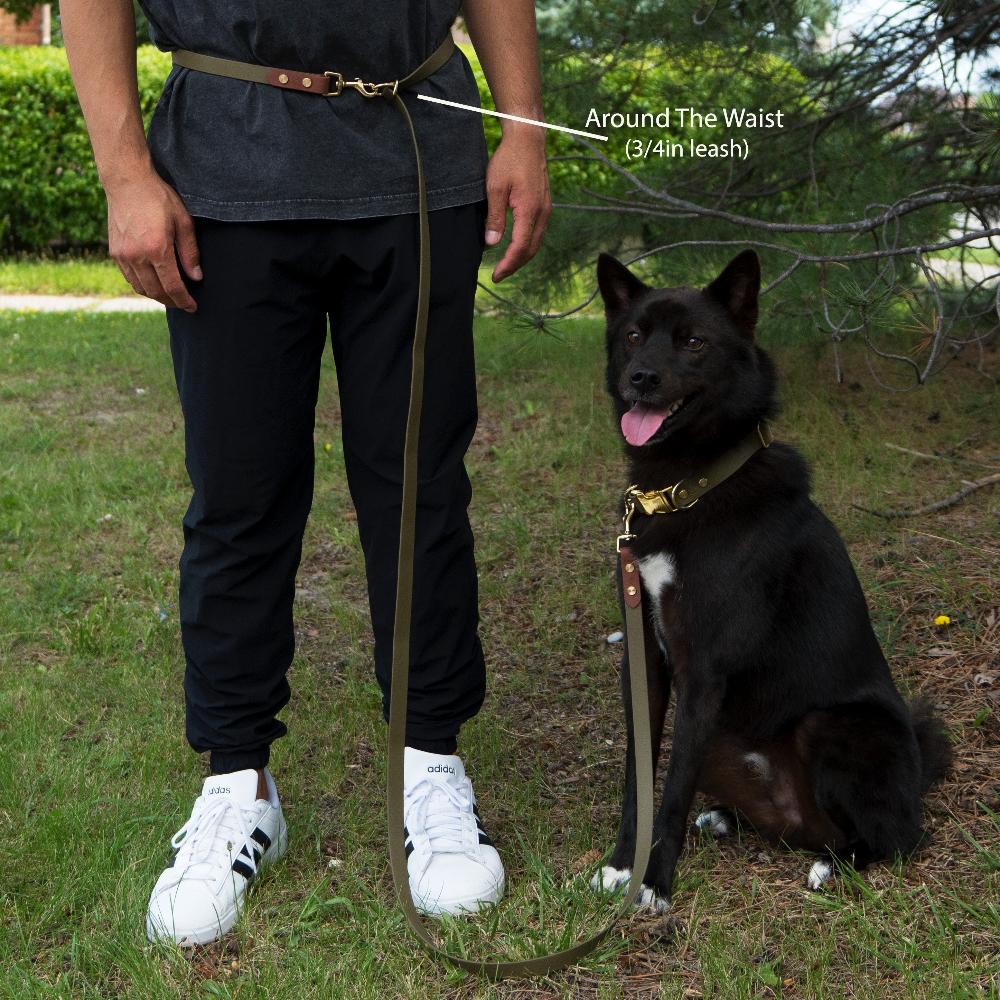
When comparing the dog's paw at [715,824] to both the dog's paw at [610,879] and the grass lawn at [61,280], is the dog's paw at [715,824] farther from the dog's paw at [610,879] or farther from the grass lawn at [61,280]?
the grass lawn at [61,280]

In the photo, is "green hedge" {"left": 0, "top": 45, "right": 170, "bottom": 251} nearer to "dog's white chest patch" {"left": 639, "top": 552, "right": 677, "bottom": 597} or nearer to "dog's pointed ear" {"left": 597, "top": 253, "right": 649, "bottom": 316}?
"dog's pointed ear" {"left": 597, "top": 253, "right": 649, "bottom": 316}

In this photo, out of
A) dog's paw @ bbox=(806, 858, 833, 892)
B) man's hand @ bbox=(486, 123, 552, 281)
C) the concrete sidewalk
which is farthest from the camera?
the concrete sidewalk

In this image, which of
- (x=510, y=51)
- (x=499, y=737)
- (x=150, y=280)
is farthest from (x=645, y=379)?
(x=499, y=737)

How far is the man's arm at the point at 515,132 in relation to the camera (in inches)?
86.1

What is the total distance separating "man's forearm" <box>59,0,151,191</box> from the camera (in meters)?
1.99

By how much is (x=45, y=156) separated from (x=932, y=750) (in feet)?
34.8

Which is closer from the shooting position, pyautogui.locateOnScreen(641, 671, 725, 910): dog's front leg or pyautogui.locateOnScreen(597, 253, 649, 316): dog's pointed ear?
pyautogui.locateOnScreen(641, 671, 725, 910): dog's front leg

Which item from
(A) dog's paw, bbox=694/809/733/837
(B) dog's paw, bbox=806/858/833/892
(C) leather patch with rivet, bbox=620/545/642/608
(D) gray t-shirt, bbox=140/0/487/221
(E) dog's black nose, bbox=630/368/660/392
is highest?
(D) gray t-shirt, bbox=140/0/487/221

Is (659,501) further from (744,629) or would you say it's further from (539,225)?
(539,225)

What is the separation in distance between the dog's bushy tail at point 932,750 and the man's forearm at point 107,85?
6.25 ft

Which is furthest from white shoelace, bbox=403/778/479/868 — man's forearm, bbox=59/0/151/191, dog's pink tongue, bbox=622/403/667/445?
man's forearm, bbox=59/0/151/191

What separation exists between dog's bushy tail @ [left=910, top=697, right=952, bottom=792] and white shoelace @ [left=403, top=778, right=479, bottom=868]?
3.15 feet

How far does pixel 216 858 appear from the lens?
2225 mm

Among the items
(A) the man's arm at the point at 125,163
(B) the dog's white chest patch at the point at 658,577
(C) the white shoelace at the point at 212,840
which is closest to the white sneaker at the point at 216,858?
(C) the white shoelace at the point at 212,840
